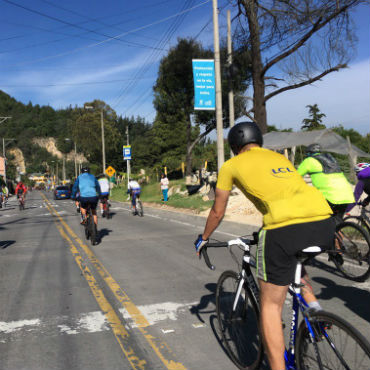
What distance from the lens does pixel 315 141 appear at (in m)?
18.8

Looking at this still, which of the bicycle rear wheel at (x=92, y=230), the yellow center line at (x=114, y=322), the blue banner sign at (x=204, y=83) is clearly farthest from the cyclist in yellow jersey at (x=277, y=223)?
the blue banner sign at (x=204, y=83)

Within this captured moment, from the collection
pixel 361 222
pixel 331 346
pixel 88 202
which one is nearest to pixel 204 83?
pixel 88 202

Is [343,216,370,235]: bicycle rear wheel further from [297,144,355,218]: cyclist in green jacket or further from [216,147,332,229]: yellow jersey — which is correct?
[216,147,332,229]: yellow jersey

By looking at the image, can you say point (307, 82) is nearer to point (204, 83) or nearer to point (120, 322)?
point (204, 83)

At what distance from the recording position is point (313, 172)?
570 centimetres

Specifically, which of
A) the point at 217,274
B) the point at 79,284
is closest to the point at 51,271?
the point at 79,284

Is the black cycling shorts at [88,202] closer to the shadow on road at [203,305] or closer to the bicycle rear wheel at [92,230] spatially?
the bicycle rear wheel at [92,230]

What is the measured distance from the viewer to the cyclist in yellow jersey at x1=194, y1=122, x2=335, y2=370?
2379 millimetres

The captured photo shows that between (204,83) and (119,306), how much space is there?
1300cm

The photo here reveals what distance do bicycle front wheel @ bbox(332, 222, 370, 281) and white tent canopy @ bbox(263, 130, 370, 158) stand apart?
11.1 metres

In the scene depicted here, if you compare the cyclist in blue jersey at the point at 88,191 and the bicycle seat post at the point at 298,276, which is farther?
the cyclist in blue jersey at the point at 88,191

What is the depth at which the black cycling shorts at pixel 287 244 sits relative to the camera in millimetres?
2365

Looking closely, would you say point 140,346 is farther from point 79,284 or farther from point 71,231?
point 71,231

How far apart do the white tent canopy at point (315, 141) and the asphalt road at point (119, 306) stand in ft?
37.6
